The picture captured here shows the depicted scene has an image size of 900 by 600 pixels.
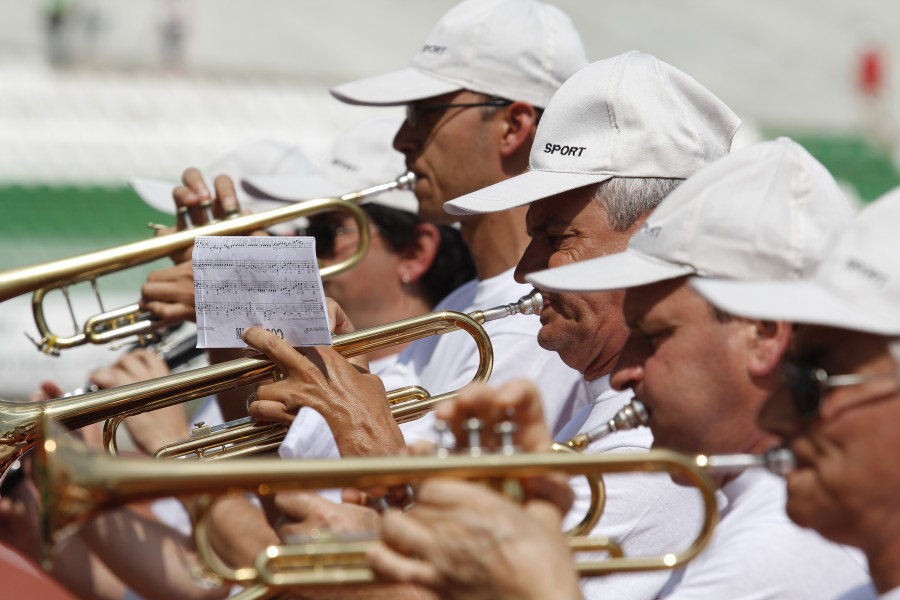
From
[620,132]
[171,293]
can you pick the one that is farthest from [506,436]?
[171,293]

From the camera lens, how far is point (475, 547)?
5.85 ft

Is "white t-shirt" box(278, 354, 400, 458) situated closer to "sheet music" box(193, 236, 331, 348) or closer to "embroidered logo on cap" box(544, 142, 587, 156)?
"sheet music" box(193, 236, 331, 348)

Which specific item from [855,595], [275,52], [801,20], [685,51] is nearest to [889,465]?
[855,595]

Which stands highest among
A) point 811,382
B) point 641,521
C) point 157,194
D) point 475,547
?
point 157,194

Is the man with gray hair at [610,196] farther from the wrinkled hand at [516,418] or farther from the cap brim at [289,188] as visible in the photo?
the cap brim at [289,188]

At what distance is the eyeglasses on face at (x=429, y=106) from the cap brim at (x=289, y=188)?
643 mm

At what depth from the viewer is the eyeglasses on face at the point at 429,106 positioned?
400 cm

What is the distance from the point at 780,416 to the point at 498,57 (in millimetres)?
2317

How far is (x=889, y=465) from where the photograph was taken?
183cm

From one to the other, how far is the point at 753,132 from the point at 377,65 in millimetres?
7853

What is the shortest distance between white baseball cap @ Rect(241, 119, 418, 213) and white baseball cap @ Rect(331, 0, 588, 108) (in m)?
0.68

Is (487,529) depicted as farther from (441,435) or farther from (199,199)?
(199,199)

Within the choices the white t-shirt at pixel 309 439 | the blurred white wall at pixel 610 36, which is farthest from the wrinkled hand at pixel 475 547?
the blurred white wall at pixel 610 36

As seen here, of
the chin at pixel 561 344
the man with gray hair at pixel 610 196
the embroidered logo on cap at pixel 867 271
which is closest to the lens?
the embroidered logo on cap at pixel 867 271
